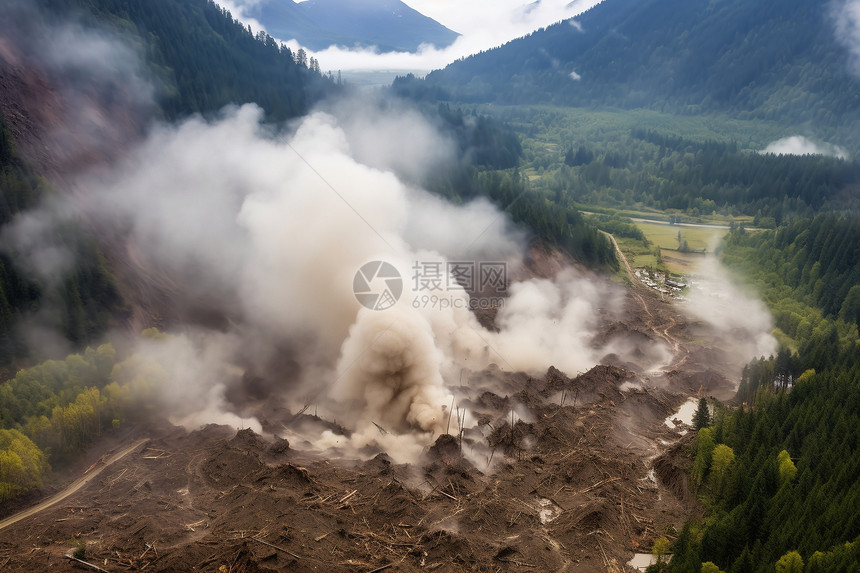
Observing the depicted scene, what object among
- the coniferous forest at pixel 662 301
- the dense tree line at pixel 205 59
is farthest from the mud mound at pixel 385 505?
the dense tree line at pixel 205 59

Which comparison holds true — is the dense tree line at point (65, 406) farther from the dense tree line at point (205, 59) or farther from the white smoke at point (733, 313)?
the white smoke at point (733, 313)

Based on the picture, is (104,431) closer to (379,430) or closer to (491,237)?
(379,430)

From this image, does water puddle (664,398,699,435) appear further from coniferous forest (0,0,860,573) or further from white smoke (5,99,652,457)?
white smoke (5,99,652,457)

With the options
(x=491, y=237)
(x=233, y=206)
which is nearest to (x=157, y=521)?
(x=233, y=206)

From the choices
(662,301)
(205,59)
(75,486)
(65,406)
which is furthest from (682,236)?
(75,486)

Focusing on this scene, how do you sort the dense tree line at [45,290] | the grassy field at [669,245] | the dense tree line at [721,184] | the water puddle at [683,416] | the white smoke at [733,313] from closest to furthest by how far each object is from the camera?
the dense tree line at [45,290]
the water puddle at [683,416]
the white smoke at [733,313]
the grassy field at [669,245]
the dense tree line at [721,184]

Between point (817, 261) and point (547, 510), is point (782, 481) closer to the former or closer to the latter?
point (547, 510)

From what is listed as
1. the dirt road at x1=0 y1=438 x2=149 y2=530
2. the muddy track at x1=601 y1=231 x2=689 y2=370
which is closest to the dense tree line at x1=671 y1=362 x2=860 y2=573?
the muddy track at x1=601 y1=231 x2=689 y2=370
